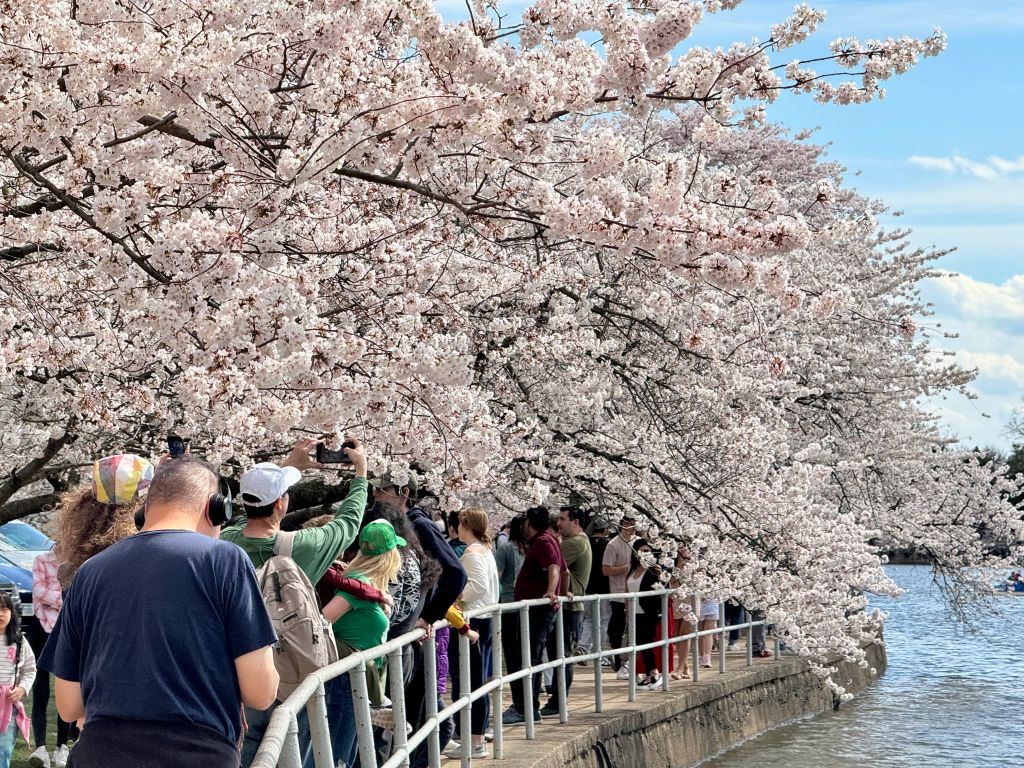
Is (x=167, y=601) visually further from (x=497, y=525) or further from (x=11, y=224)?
(x=497, y=525)

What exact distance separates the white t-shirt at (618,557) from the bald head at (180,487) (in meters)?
9.43

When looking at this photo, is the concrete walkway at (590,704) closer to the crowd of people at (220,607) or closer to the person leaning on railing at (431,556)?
the crowd of people at (220,607)

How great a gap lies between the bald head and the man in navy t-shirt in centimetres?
10

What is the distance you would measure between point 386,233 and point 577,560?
382cm

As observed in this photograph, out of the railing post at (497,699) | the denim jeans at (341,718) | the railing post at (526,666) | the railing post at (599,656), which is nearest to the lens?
the denim jeans at (341,718)

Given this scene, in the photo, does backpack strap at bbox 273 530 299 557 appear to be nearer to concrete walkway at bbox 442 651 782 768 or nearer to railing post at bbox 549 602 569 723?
concrete walkway at bbox 442 651 782 768

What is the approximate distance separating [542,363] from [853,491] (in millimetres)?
11214

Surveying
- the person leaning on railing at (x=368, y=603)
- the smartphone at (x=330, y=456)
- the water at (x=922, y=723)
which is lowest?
the water at (x=922, y=723)

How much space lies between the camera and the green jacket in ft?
16.4

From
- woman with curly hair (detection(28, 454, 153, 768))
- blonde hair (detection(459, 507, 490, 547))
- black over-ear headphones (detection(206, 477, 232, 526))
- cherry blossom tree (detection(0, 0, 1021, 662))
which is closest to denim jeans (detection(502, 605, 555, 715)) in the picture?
cherry blossom tree (detection(0, 0, 1021, 662))

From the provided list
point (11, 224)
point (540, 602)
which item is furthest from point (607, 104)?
point (540, 602)

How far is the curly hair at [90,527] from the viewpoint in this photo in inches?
194

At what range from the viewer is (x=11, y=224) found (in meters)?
6.39

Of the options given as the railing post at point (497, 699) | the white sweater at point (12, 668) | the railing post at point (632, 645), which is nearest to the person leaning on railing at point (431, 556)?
the railing post at point (497, 699)
